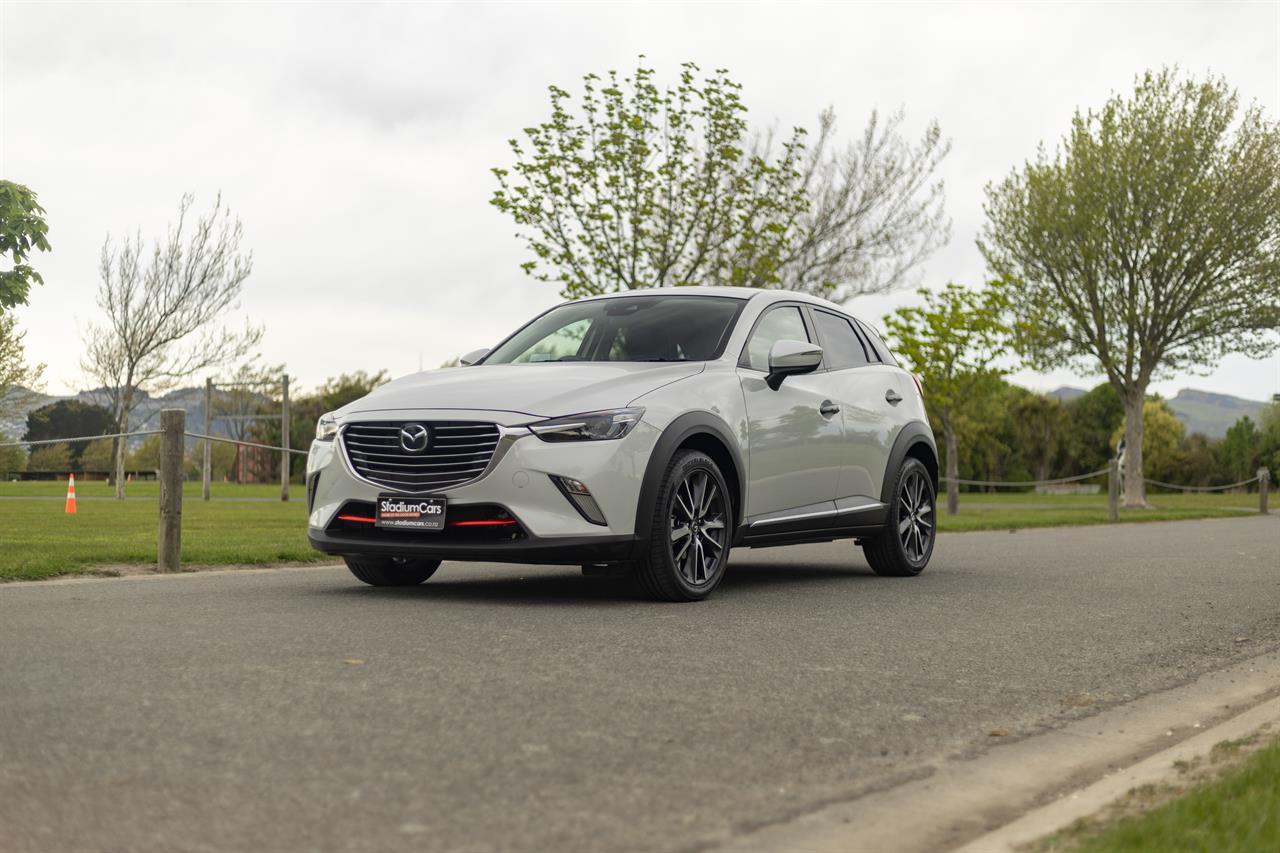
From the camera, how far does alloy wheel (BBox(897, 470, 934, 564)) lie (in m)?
10.2

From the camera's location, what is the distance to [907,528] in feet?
33.6

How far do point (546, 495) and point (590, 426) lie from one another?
1.41 ft

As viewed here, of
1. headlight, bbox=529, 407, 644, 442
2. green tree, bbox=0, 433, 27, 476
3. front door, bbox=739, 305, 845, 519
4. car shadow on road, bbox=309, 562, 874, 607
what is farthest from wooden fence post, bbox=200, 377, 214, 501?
headlight, bbox=529, 407, 644, 442

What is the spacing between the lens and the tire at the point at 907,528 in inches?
392

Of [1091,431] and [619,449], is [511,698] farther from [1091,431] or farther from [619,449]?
[1091,431]

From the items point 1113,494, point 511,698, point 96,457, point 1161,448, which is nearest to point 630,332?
point 511,698

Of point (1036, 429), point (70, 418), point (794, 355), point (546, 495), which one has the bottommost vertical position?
point (546, 495)

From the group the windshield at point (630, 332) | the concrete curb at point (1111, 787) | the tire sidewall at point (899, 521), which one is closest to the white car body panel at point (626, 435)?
the windshield at point (630, 332)

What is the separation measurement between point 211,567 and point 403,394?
3.28 m

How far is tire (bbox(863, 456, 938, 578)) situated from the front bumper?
3169 millimetres

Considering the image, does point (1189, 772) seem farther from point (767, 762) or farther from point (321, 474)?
point (321, 474)

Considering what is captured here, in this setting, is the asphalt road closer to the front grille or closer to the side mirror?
the front grille

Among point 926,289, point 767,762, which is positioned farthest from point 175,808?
point 926,289

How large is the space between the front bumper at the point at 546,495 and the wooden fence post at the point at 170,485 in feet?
8.89
